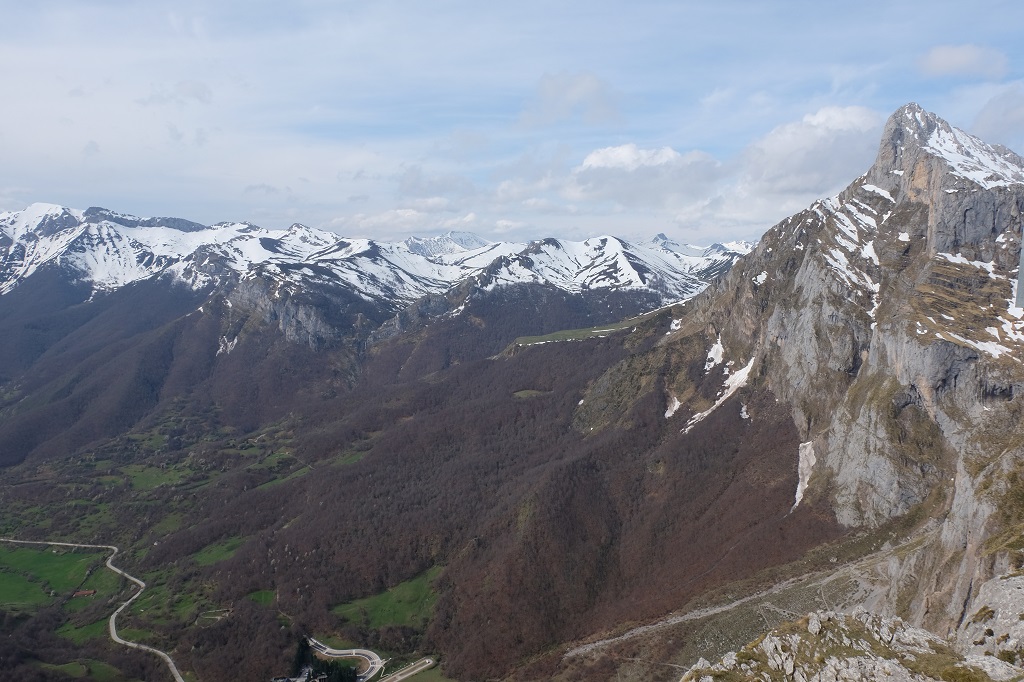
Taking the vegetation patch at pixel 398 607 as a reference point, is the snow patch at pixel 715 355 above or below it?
above

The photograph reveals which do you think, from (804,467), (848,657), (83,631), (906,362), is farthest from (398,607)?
(848,657)

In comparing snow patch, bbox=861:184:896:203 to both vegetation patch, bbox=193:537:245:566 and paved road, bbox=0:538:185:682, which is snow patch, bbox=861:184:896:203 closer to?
vegetation patch, bbox=193:537:245:566

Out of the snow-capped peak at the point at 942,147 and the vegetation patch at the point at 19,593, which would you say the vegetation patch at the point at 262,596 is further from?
the snow-capped peak at the point at 942,147

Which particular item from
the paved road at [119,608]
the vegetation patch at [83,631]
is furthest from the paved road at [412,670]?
the vegetation patch at [83,631]

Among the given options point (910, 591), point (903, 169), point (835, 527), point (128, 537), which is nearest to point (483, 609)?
point (835, 527)

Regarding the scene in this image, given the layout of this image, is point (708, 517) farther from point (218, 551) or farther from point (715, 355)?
point (218, 551)
